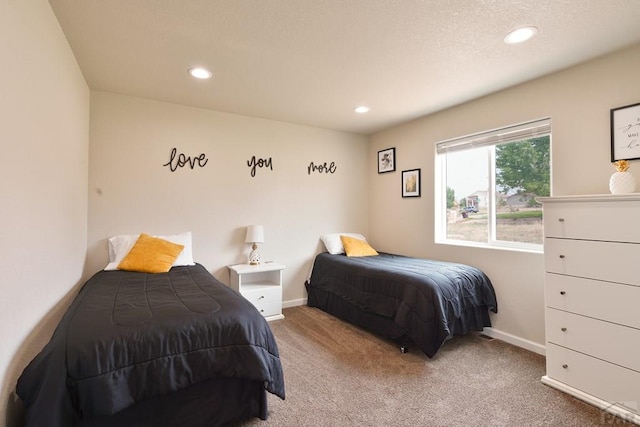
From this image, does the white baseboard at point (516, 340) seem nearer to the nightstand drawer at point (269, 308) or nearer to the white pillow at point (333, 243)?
the white pillow at point (333, 243)

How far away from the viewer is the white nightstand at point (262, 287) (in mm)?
3330

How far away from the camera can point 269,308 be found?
3441mm

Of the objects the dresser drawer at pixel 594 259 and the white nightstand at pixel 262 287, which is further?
the white nightstand at pixel 262 287

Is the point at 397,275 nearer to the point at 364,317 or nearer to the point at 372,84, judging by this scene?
the point at 364,317

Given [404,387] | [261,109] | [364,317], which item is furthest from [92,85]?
[404,387]

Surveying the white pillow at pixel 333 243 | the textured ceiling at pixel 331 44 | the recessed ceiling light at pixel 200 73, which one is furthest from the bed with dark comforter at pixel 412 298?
the recessed ceiling light at pixel 200 73

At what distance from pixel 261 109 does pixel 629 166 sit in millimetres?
3175

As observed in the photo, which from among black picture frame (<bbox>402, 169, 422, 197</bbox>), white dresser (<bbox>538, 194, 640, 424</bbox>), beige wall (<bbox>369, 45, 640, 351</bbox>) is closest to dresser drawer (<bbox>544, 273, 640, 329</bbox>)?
white dresser (<bbox>538, 194, 640, 424</bbox>)

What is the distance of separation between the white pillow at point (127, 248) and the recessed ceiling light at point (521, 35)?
317 cm

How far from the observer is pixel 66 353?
4.19 ft

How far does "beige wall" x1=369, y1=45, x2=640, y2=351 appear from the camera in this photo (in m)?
2.22

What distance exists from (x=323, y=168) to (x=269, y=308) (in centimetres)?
194

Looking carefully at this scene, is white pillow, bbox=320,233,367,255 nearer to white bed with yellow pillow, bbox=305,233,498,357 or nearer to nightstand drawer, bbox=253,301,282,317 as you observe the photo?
white bed with yellow pillow, bbox=305,233,498,357

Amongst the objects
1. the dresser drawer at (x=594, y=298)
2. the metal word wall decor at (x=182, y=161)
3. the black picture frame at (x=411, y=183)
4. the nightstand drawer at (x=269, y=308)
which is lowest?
the nightstand drawer at (x=269, y=308)
